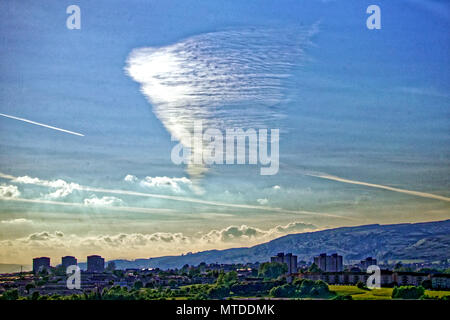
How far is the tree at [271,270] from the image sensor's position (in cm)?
1105

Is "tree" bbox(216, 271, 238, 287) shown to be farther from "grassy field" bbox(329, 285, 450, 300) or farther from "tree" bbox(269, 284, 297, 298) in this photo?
"grassy field" bbox(329, 285, 450, 300)

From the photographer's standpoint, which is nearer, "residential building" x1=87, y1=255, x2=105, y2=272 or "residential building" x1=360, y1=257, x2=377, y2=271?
"residential building" x1=87, y1=255, x2=105, y2=272

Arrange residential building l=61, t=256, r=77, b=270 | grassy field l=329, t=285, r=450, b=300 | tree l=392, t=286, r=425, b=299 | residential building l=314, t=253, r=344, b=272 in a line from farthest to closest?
1. residential building l=314, t=253, r=344, b=272
2. residential building l=61, t=256, r=77, b=270
3. tree l=392, t=286, r=425, b=299
4. grassy field l=329, t=285, r=450, b=300

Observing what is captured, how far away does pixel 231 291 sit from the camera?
32.5 feet

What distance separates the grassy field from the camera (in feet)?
31.3

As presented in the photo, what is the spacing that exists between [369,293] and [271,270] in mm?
2007

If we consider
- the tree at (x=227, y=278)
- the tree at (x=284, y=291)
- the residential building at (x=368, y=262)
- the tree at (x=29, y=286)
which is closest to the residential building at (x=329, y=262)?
the residential building at (x=368, y=262)

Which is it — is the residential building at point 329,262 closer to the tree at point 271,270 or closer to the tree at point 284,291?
the tree at point 271,270

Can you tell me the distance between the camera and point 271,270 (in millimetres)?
11164

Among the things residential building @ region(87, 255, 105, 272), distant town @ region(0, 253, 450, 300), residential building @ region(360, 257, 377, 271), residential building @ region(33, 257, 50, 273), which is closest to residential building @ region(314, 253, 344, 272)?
distant town @ region(0, 253, 450, 300)

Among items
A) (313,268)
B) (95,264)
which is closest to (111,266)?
(95,264)

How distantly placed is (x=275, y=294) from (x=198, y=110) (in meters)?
3.43

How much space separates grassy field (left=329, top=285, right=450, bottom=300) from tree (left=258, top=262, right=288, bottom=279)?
3.32ft
